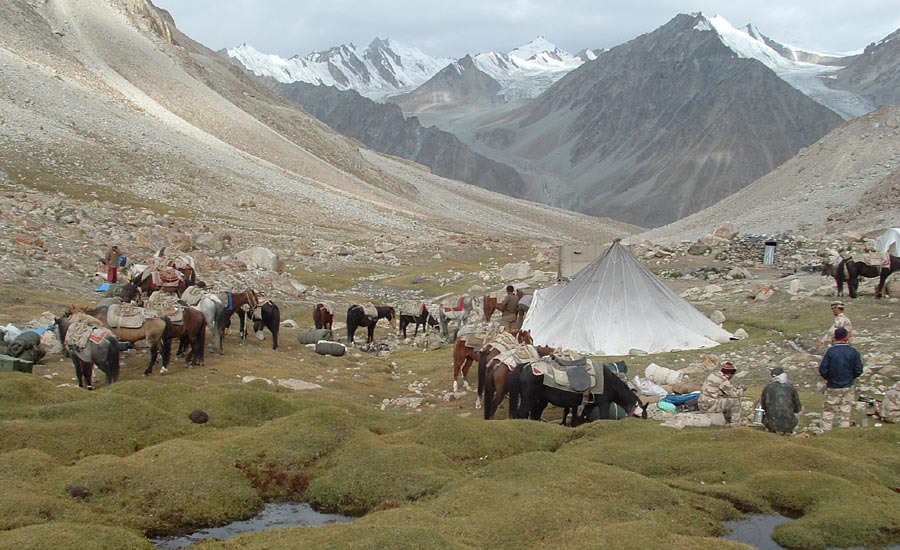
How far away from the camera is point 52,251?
33.0 metres

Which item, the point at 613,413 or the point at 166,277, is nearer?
the point at 613,413

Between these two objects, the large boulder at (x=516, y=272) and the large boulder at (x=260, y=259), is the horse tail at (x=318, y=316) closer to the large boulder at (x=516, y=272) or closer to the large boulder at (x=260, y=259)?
the large boulder at (x=260, y=259)

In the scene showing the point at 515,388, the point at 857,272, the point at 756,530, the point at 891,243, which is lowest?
the point at 756,530

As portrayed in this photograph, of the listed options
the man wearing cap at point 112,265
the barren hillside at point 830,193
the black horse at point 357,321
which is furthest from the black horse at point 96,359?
the barren hillside at point 830,193

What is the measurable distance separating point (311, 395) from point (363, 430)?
4397 millimetres

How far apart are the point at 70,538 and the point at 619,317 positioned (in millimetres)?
18630

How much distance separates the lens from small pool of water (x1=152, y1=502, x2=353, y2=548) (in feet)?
33.6

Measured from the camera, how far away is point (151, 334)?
18.6 metres

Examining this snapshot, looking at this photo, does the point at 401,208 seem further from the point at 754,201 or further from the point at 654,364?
the point at 654,364

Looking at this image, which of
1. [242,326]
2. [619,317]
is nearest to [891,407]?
[619,317]

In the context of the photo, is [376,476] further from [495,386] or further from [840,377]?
[840,377]

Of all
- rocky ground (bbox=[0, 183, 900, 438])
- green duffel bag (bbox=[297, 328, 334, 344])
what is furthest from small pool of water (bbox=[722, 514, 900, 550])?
green duffel bag (bbox=[297, 328, 334, 344])

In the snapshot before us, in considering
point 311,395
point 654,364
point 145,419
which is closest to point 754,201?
point 654,364

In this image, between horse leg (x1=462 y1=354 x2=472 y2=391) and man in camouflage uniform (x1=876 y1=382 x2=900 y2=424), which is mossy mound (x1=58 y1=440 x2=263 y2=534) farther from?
man in camouflage uniform (x1=876 y1=382 x2=900 y2=424)
